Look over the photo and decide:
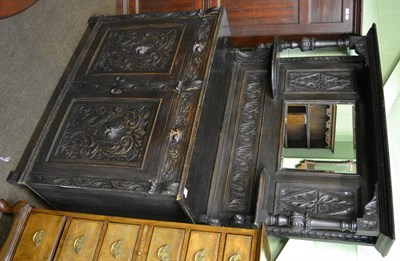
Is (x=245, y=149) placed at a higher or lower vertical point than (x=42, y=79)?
lower

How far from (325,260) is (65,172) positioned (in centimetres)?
140

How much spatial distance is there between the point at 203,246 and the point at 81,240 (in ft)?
1.81

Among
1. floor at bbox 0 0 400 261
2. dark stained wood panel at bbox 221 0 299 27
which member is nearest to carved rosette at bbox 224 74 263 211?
floor at bbox 0 0 400 261

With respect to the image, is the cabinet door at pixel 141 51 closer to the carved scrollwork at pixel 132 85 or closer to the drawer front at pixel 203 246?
the carved scrollwork at pixel 132 85

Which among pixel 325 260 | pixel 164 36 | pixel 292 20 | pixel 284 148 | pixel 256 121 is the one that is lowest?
pixel 325 260

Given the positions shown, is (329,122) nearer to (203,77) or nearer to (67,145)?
(203,77)

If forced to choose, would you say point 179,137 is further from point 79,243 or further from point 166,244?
point 79,243

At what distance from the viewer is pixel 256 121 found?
8.11 feet

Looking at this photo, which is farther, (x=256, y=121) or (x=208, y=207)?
(x=256, y=121)

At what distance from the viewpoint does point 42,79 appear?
7.70ft

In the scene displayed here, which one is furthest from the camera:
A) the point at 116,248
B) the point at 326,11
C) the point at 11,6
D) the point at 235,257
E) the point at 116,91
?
the point at 326,11

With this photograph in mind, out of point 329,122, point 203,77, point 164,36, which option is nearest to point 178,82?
point 203,77

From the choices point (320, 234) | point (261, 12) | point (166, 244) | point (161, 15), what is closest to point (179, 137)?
point (166, 244)

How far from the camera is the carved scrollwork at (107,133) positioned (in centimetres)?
203
